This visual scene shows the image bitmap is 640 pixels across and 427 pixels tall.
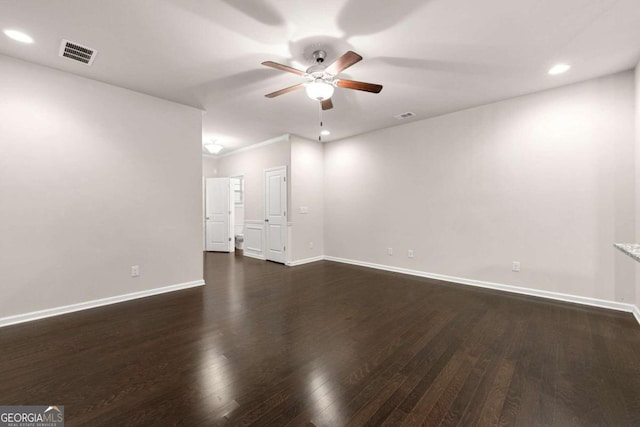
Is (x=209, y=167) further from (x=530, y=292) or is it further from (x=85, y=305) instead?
(x=530, y=292)

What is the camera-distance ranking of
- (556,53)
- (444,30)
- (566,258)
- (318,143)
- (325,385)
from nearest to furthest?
(325,385) < (444,30) < (556,53) < (566,258) < (318,143)

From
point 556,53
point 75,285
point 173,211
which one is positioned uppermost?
point 556,53

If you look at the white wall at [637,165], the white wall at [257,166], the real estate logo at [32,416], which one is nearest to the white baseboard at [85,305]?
the real estate logo at [32,416]

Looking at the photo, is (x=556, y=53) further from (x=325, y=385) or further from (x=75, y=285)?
(x=75, y=285)

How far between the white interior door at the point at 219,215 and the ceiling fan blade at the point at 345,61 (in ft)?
18.9

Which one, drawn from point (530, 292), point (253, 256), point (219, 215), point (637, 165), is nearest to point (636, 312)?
point (530, 292)

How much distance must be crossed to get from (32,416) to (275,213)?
4.62 m

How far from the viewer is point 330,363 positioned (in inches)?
81.4

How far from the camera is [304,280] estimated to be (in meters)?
4.47

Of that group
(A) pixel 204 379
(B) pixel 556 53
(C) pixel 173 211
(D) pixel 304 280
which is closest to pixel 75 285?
(C) pixel 173 211

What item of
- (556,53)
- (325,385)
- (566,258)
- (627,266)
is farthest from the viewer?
(566,258)

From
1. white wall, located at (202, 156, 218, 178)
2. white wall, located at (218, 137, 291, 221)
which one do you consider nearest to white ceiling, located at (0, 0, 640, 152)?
white wall, located at (218, 137, 291, 221)

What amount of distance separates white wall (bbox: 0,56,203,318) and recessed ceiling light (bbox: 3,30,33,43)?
0.52m

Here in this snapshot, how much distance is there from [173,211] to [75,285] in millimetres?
1422
